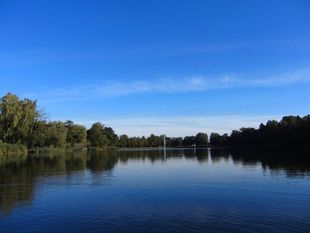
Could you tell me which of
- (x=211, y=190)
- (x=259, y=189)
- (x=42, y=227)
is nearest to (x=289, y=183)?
(x=259, y=189)

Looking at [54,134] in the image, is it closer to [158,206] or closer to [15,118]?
[15,118]

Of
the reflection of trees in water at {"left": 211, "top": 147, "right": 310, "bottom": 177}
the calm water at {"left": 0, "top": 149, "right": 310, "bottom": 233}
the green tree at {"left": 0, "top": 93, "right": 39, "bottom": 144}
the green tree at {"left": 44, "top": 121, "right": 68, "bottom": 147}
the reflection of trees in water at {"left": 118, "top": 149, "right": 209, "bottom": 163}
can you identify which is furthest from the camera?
the green tree at {"left": 44, "top": 121, "right": 68, "bottom": 147}

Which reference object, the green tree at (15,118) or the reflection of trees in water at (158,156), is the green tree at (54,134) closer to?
the green tree at (15,118)

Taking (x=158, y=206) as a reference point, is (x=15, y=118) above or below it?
above

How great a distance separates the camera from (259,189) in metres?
35.6

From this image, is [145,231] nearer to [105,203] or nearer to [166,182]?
[105,203]

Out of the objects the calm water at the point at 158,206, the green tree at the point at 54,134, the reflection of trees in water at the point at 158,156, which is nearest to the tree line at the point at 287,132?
the reflection of trees in water at the point at 158,156

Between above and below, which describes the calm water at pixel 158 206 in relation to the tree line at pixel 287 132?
below

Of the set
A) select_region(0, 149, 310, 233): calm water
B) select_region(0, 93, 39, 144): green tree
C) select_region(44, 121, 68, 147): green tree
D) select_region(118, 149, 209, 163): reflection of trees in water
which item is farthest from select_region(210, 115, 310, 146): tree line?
select_region(0, 149, 310, 233): calm water

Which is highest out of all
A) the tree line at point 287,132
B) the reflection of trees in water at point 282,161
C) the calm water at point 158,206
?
the tree line at point 287,132

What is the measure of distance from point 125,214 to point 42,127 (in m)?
123

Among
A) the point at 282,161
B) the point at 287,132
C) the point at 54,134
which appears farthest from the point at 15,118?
the point at 287,132

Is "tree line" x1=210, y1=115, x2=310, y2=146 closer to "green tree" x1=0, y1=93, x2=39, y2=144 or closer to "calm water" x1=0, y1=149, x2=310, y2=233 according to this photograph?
"green tree" x1=0, y1=93, x2=39, y2=144

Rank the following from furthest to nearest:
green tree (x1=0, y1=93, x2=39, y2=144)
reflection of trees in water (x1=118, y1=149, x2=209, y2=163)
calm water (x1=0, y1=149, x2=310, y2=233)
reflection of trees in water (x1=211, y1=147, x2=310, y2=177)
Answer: green tree (x1=0, y1=93, x2=39, y2=144), reflection of trees in water (x1=118, y1=149, x2=209, y2=163), reflection of trees in water (x1=211, y1=147, x2=310, y2=177), calm water (x1=0, y1=149, x2=310, y2=233)
